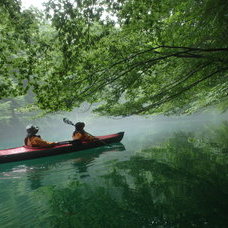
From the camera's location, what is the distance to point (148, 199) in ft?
14.7

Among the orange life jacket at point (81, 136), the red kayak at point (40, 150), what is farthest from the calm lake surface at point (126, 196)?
the orange life jacket at point (81, 136)

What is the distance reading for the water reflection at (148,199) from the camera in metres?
3.65

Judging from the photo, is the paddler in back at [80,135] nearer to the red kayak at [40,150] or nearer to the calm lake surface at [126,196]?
the red kayak at [40,150]

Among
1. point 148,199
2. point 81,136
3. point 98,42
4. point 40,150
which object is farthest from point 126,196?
point 81,136

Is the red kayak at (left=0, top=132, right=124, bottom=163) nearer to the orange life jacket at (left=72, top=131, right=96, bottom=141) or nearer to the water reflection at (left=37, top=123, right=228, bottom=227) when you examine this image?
the orange life jacket at (left=72, top=131, right=96, bottom=141)

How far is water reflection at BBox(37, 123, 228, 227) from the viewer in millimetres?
3654

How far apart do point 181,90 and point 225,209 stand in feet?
14.5

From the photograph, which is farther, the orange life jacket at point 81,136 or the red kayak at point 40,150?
the orange life jacket at point 81,136

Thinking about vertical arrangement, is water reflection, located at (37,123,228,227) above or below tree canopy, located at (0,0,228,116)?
below

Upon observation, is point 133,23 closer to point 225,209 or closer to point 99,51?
point 99,51

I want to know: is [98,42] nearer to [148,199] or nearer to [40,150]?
[148,199]

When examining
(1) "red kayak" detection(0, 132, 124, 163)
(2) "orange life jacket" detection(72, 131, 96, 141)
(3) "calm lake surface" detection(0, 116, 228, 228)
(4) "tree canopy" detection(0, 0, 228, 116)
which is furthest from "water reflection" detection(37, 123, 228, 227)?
(2) "orange life jacket" detection(72, 131, 96, 141)

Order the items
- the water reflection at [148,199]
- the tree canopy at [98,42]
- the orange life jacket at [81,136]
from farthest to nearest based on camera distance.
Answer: the orange life jacket at [81,136] → the tree canopy at [98,42] → the water reflection at [148,199]

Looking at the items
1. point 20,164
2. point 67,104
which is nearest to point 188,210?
point 67,104
